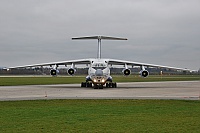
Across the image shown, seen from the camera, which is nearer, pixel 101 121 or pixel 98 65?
pixel 101 121

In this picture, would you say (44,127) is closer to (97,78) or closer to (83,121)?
(83,121)

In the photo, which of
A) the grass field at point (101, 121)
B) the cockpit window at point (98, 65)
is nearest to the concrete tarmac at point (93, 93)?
the cockpit window at point (98, 65)

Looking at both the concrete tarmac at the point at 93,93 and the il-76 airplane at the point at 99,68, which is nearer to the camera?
the concrete tarmac at the point at 93,93

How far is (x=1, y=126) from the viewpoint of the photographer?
12.0m

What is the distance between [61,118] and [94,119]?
1.33 m

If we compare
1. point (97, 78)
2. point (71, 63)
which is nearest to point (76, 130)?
point (97, 78)

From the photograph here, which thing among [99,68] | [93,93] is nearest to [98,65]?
[99,68]

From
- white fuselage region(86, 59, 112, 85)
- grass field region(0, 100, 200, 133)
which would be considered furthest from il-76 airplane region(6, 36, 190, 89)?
grass field region(0, 100, 200, 133)

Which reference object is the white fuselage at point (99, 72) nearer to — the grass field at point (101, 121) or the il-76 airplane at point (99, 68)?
the il-76 airplane at point (99, 68)

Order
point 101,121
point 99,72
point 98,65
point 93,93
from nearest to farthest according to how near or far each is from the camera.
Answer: point 101,121 → point 93,93 → point 99,72 → point 98,65

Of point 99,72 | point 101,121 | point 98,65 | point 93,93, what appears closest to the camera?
point 101,121

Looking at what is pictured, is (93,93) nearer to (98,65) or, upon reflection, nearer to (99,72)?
(99,72)

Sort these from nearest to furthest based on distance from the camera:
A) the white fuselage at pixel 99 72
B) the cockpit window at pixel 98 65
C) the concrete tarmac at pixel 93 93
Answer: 1. the concrete tarmac at pixel 93 93
2. the white fuselage at pixel 99 72
3. the cockpit window at pixel 98 65

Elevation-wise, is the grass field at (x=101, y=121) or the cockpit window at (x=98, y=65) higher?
the cockpit window at (x=98, y=65)
